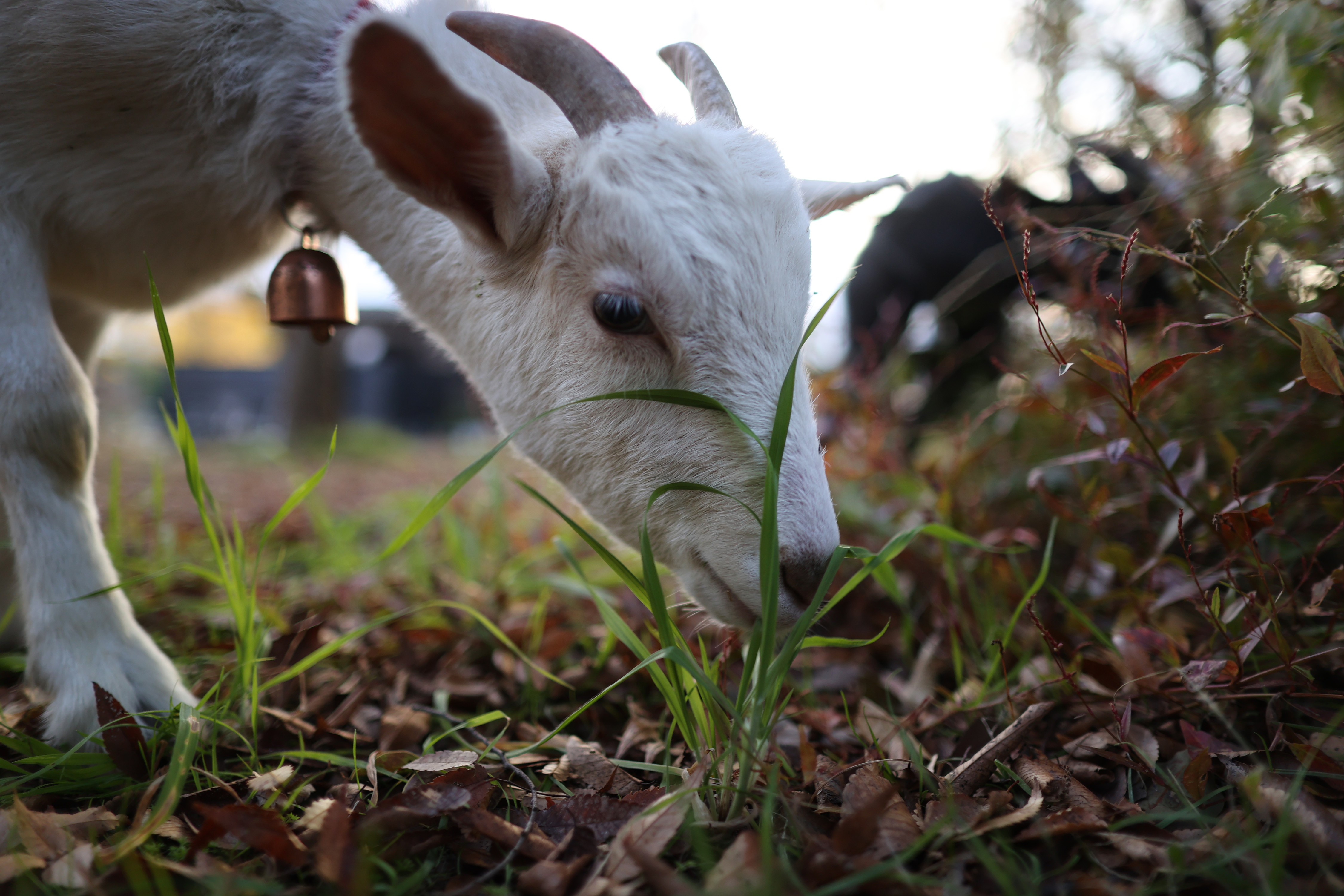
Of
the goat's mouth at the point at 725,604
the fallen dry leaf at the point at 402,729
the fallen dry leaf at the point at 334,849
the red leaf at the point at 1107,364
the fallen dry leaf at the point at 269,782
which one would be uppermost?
the red leaf at the point at 1107,364

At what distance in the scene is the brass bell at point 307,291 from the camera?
215cm

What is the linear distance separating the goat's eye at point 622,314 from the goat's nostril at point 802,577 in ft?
1.96

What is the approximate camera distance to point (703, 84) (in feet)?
6.69

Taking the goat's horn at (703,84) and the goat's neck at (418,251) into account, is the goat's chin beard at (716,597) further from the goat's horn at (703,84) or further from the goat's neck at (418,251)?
the goat's horn at (703,84)

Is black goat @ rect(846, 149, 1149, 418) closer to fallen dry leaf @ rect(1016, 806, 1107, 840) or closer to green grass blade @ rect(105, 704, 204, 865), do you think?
fallen dry leaf @ rect(1016, 806, 1107, 840)

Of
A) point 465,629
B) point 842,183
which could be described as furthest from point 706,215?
point 465,629

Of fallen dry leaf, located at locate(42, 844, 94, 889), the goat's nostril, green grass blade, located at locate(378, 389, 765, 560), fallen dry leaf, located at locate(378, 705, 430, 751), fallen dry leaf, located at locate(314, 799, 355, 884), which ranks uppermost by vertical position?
green grass blade, located at locate(378, 389, 765, 560)

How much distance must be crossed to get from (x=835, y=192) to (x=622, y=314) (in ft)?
3.06

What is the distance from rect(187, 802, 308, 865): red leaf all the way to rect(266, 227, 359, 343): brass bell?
4.68 feet

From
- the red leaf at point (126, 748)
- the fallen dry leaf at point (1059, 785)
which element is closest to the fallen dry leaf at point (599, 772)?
the fallen dry leaf at point (1059, 785)

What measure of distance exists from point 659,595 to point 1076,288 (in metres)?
1.84

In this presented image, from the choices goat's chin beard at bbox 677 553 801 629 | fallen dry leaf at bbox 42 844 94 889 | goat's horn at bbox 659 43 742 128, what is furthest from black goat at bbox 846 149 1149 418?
fallen dry leaf at bbox 42 844 94 889

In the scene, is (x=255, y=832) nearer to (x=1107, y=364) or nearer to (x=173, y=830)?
(x=173, y=830)

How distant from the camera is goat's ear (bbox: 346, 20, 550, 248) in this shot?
143 cm
